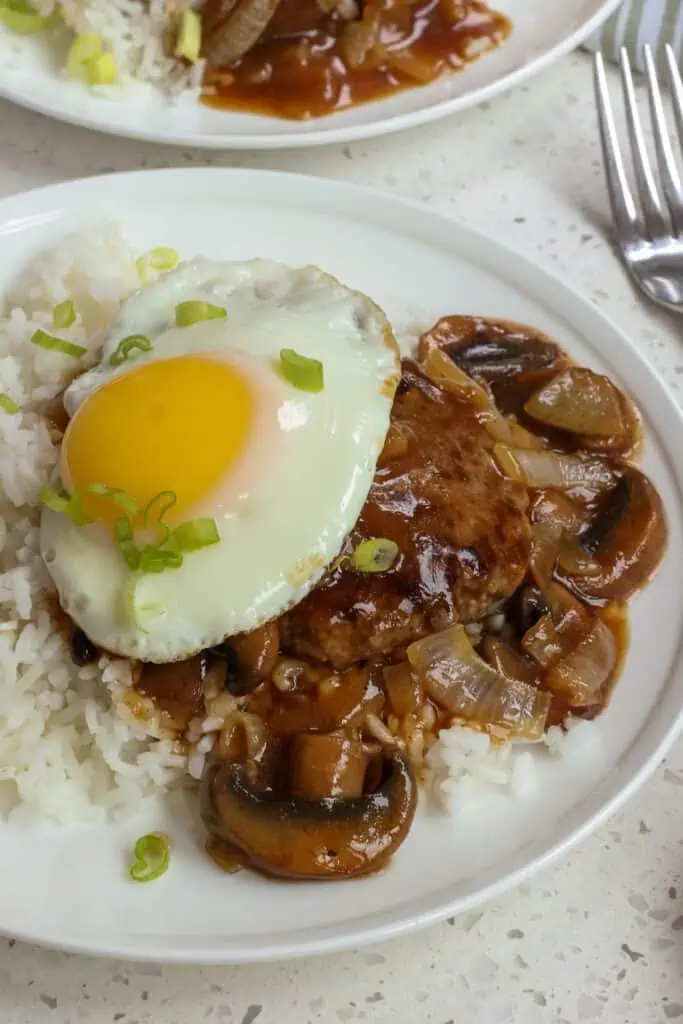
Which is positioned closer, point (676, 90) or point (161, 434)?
point (161, 434)

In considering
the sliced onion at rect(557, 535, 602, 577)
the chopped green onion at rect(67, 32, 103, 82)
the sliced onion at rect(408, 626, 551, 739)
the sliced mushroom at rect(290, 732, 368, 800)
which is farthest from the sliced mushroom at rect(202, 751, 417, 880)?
the chopped green onion at rect(67, 32, 103, 82)

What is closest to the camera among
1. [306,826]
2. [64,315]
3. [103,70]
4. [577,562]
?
[306,826]

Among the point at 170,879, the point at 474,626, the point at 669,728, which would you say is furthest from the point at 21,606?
the point at 669,728

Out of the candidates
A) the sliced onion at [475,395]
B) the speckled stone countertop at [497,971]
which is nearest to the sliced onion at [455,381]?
the sliced onion at [475,395]

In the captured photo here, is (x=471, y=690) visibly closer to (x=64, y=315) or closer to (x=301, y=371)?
(x=301, y=371)

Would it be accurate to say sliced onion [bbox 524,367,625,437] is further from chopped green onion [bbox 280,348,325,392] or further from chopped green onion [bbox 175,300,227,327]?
chopped green onion [bbox 175,300,227,327]

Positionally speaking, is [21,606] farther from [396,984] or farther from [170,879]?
[396,984]

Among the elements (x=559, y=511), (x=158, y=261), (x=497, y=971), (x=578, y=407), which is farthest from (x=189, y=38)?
(x=497, y=971)
